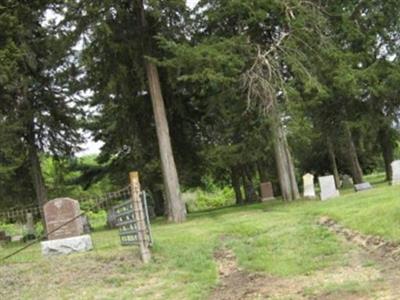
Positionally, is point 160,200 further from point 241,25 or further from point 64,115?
point 241,25

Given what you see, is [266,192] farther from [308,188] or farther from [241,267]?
[241,267]

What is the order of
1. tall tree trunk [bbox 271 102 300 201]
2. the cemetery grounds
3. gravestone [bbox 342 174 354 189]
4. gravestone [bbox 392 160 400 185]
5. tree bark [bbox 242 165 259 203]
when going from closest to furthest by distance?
1. the cemetery grounds
2. gravestone [bbox 392 160 400 185]
3. tall tree trunk [bbox 271 102 300 201]
4. tree bark [bbox 242 165 259 203]
5. gravestone [bbox 342 174 354 189]

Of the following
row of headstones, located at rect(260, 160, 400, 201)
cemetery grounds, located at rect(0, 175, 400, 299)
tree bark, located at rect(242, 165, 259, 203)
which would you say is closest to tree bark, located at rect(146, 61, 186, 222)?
row of headstones, located at rect(260, 160, 400, 201)

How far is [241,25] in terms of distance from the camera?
23.9m

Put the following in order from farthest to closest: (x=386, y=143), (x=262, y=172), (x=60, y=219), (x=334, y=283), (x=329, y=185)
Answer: (x=262, y=172)
(x=386, y=143)
(x=329, y=185)
(x=60, y=219)
(x=334, y=283)

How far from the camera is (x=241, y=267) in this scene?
10.7 m

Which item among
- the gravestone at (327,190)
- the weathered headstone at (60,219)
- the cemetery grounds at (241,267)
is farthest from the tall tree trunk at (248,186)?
the weathered headstone at (60,219)

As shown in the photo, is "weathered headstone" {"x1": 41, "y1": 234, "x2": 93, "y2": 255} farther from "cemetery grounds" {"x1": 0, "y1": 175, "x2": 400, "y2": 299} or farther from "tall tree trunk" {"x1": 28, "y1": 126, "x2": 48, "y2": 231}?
"tall tree trunk" {"x1": 28, "y1": 126, "x2": 48, "y2": 231}

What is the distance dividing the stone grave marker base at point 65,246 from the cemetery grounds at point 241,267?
0.30m

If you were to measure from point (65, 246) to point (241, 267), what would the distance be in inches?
213

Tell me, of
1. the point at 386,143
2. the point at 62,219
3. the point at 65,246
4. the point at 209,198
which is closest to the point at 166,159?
the point at 62,219

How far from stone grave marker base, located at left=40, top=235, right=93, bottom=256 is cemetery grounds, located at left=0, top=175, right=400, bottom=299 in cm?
30

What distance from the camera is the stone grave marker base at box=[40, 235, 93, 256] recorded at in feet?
47.7

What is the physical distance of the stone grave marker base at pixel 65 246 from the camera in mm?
14539
